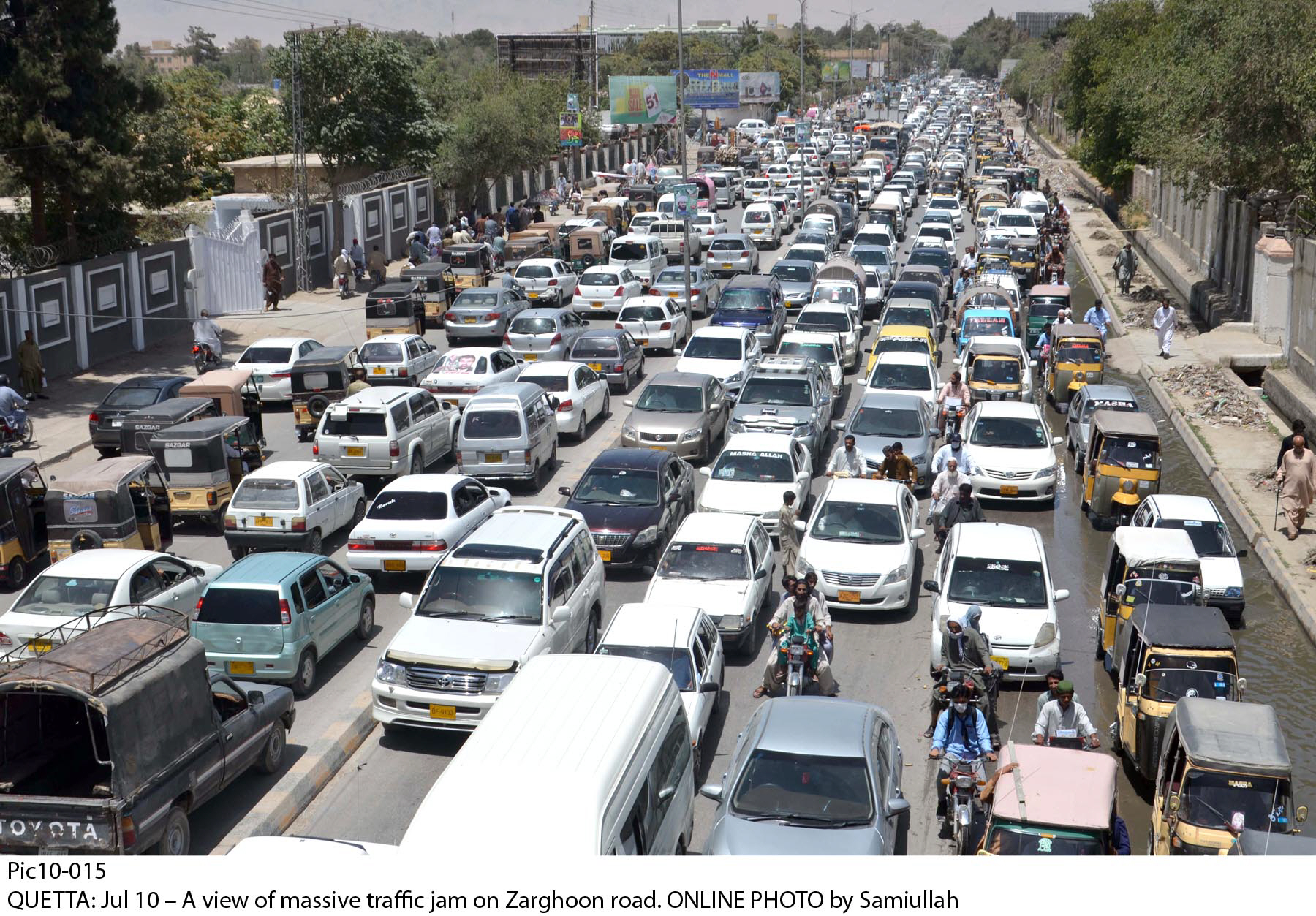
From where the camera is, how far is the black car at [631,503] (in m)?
18.7

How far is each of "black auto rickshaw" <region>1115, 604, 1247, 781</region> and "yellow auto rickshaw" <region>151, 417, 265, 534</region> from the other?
1309 cm

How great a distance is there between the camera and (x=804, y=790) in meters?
10.8

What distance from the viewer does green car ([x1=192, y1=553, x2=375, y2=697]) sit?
48.6 ft

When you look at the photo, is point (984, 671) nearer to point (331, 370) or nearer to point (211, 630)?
point (211, 630)

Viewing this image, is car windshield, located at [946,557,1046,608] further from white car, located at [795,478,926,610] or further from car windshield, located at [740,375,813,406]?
car windshield, located at [740,375,813,406]

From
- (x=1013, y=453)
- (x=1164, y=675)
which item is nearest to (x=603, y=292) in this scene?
(x=1013, y=453)

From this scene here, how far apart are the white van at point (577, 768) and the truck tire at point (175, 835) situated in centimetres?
254

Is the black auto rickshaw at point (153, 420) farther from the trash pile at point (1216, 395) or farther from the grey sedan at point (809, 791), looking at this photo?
the trash pile at point (1216, 395)

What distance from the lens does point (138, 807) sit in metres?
10.9

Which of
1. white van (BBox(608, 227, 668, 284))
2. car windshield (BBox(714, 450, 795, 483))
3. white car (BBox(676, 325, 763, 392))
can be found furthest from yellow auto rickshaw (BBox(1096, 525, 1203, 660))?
white van (BBox(608, 227, 668, 284))

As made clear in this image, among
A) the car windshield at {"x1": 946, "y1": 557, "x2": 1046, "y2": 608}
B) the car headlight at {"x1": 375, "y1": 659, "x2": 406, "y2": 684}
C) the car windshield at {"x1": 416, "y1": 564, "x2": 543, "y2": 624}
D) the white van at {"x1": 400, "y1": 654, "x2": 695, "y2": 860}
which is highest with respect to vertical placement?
the white van at {"x1": 400, "y1": 654, "x2": 695, "y2": 860}

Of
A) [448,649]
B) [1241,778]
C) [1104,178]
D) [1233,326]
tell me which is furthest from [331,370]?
[1104,178]

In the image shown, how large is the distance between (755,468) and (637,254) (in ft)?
74.9

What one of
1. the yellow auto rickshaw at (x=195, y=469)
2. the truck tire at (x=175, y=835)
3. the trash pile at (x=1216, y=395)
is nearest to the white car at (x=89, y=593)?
the truck tire at (x=175, y=835)
